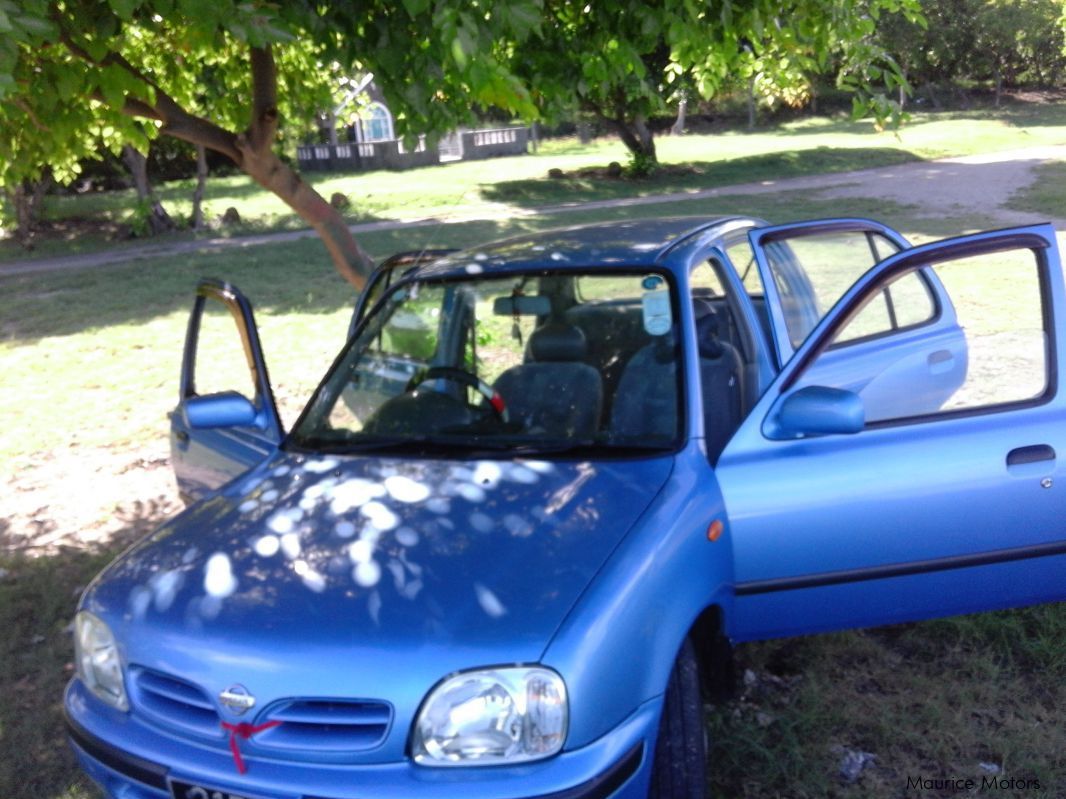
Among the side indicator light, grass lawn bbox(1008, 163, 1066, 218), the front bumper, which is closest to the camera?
the front bumper

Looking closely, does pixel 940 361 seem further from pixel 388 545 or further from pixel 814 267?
pixel 388 545

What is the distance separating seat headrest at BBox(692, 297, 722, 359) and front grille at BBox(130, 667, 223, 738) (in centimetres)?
204

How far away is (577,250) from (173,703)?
211cm

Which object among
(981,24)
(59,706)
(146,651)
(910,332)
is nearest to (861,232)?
(910,332)

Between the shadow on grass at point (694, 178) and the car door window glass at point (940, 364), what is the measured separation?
→ 2047cm

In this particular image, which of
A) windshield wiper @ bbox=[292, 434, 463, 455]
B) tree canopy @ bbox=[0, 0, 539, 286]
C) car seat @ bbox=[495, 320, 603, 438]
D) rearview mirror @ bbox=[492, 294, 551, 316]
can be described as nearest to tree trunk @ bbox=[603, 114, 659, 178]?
tree canopy @ bbox=[0, 0, 539, 286]

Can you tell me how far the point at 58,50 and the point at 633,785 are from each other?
4584 millimetres

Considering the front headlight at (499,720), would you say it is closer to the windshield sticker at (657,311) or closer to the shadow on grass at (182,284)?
the windshield sticker at (657,311)

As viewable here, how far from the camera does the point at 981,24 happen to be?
4522 cm

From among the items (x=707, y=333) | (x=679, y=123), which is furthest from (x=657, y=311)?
(x=679, y=123)

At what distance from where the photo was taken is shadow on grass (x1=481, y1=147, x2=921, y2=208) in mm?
25953

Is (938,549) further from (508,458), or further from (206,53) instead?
(206,53)

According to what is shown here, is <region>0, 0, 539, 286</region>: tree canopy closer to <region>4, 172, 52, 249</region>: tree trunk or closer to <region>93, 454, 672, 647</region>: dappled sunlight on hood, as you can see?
<region>93, 454, 672, 647</region>: dappled sunlight on hood

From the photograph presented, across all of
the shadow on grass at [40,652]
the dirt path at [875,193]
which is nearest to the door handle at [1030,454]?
the shadow on grass at [40,652]
